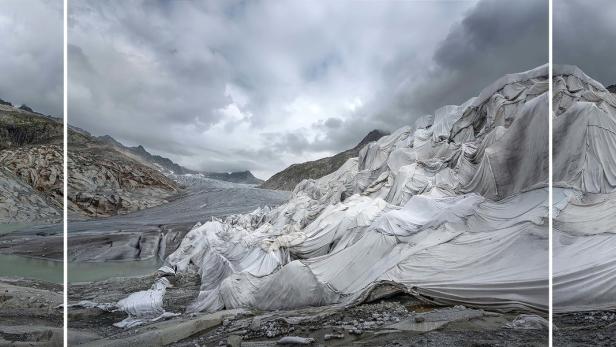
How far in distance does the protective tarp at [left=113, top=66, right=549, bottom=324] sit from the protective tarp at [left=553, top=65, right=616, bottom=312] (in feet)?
0.38

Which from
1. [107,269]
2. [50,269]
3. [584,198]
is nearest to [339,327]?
[584,198]

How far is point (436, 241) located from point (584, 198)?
1.17m

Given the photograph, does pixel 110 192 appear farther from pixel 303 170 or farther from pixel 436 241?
pixel 436 241

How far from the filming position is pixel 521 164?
3631 mm

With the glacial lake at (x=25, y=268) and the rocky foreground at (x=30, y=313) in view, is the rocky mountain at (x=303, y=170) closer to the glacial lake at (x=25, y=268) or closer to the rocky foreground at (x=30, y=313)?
the rocky foreground at (x=30, y=313)

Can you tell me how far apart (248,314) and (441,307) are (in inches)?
58.3

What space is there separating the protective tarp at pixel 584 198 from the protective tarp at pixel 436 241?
0.38 feet

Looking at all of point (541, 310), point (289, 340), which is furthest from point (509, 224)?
point (289, 340)

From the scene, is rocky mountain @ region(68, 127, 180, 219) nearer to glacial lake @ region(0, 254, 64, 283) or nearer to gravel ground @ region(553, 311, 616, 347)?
glacial lake @ region(0, 254, 64, 283)

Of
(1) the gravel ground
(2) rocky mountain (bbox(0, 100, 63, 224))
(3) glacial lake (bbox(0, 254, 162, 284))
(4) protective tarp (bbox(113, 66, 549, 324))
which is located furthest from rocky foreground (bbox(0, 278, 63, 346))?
(2) rocky mountain (bbox(0, 100, 63, 224))

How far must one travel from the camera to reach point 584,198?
294 centimetres

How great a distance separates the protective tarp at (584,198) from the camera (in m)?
2.14

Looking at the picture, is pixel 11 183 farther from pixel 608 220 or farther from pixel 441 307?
pixel 608 220

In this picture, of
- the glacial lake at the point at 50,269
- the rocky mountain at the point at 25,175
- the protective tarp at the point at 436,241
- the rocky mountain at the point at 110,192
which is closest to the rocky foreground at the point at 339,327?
the protective tarp at the point at 436,241
